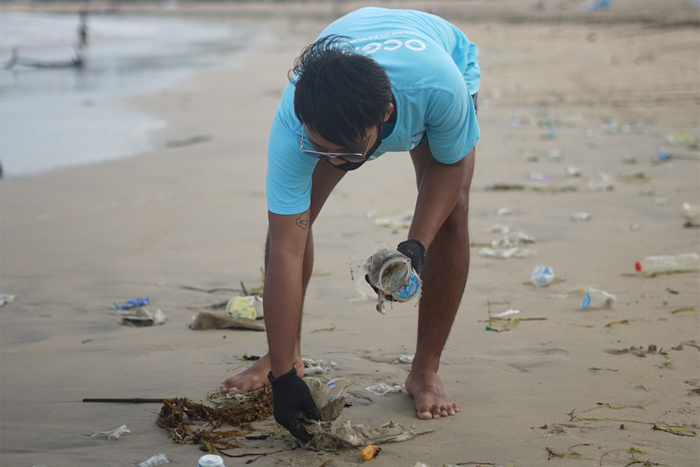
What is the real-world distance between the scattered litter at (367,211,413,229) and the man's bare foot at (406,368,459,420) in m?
2.15

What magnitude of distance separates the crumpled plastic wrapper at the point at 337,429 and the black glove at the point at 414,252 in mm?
481

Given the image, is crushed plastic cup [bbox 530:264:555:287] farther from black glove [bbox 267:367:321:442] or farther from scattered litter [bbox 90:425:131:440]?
scattered litter [bbox 90:425:131:440]

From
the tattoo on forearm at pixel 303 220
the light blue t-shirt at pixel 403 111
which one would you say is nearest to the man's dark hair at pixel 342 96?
the light blue t-shirt at pixel 403 111

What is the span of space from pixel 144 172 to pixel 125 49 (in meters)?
17.6

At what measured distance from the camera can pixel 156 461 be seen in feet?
6.21

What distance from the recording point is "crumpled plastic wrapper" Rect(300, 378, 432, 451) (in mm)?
1967

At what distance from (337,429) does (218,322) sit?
3.95ft

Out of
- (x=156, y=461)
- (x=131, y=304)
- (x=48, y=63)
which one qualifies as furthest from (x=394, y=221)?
(x=48, y=63)

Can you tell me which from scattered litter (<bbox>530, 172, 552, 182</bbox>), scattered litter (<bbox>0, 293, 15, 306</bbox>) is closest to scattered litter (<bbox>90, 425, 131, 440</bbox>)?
scattered litter (<bbox>0, 293, 15, 306</bbox>)

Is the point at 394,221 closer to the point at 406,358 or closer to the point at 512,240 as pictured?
the point at 512,240

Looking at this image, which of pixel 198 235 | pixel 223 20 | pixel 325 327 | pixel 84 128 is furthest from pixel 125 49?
pixel 223 20

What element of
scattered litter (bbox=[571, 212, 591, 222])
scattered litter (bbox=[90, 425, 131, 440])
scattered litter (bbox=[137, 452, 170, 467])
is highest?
scattered litter (bbox=[571, 212, 591, 222])

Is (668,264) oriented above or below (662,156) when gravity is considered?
below

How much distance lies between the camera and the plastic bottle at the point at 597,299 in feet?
10.1
